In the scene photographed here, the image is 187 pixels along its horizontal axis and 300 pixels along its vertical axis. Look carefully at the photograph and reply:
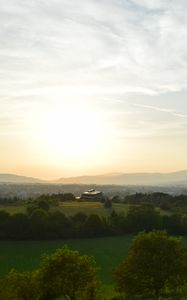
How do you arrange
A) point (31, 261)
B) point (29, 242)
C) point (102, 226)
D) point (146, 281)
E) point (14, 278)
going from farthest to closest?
point (102, 226)
point (29, 242)
point (31, 261)
point (146, 281)
point (14, 278)

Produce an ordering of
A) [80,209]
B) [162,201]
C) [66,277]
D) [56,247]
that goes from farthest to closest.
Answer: [162,201] < [80,209] < [56,247] < [66,277]

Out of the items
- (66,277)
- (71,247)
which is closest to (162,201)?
(71,247)

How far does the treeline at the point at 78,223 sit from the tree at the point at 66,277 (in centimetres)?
5868

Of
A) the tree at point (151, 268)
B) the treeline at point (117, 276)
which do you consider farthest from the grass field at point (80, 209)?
the tree at point (151, 268)

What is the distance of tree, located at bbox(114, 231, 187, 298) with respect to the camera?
60875 millimetres

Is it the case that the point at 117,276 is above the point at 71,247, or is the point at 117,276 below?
above

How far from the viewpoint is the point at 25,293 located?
173 ft

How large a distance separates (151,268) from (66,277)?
13.0 meters

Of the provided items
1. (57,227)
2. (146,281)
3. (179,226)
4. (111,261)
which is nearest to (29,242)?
(57,227)

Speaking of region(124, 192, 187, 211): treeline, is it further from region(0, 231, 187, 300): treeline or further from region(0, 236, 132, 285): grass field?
region(0, 231, 187, 300): treeline

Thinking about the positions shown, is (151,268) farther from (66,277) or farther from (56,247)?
(56,247)

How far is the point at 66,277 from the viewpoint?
52.8m

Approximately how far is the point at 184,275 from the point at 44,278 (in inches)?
761

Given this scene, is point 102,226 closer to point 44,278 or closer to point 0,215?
point 0,215
